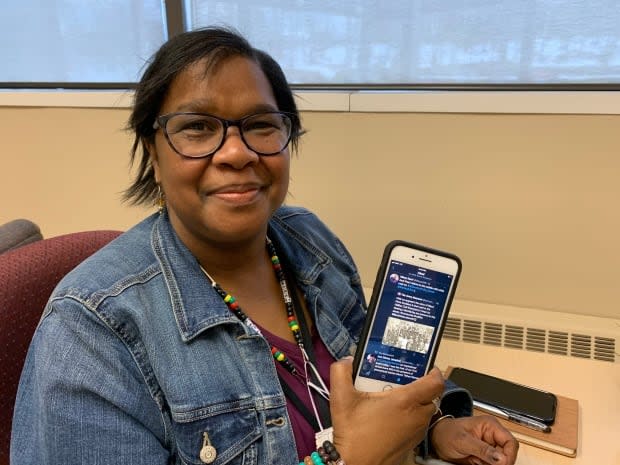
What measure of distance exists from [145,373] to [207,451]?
0.13 metres

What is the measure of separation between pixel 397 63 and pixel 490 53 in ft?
0.81

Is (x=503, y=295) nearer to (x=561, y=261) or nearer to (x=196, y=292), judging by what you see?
(x=561, y=261)

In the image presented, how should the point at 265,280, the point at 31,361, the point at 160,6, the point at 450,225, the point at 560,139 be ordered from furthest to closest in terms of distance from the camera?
the point at 160,6
the point at 450,225
the point at 560,139
the point at 265,280
the point at 31,361

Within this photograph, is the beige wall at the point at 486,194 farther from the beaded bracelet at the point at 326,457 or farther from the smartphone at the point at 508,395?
the beaded bracelet at the point at 326,457

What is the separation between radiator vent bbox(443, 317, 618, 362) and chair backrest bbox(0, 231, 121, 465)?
0.93 metres

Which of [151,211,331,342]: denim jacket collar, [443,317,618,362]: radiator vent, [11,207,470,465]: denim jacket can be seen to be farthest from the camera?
[443,317,618,362]: radiator vent

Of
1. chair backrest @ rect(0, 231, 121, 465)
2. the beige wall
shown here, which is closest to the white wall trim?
the beige wall

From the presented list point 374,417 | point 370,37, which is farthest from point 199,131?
point 370,37

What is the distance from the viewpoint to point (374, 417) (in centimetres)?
66

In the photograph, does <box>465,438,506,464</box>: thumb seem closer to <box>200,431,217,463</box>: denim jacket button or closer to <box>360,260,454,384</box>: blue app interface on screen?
<box>360,260,454,384</box>: blue app interface on screen

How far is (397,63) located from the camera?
1.39 metres

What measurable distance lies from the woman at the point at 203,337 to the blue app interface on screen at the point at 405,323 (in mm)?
44

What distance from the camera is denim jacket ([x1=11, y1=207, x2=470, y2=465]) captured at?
1.87ft

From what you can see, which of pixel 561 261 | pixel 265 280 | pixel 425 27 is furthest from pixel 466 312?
pixel 425 27
